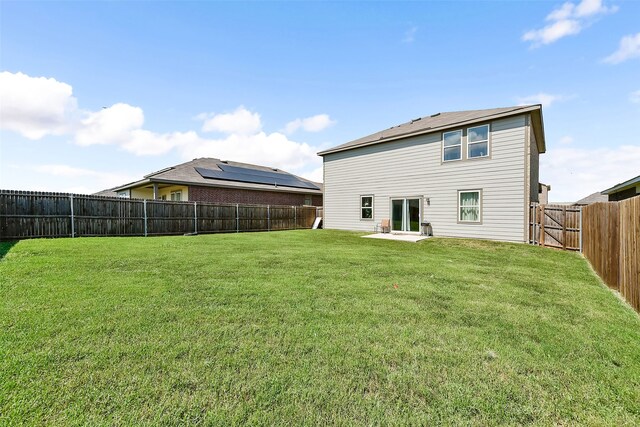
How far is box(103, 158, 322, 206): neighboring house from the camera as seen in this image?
713 inches

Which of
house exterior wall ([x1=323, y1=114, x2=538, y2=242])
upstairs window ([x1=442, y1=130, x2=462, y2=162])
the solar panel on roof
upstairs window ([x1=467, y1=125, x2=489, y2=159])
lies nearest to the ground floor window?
house exterior wall ([x1=323, y1=114, x2=538, y2=242])

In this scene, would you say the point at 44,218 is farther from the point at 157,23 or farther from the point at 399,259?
the point at 399,259

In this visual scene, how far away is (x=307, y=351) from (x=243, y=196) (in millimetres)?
19010

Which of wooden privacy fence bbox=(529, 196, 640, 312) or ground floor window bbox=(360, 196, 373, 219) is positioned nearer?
wooden privacy fence bbox=(529, 196, 640, 312)

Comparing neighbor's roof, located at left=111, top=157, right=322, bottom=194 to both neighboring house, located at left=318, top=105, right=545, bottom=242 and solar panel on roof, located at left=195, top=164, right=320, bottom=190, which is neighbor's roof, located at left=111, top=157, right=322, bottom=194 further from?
neighboring house, located at left=318, top=105, right=545, bottom=242

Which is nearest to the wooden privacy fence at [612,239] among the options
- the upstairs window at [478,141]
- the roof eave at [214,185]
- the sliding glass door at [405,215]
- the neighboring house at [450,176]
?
the neighboring house at [450,176]

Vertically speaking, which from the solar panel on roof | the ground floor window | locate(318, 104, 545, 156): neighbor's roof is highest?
locate(318, 104, 545, 156): neighbor's roof

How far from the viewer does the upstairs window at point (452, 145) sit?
A: 42.1 ft

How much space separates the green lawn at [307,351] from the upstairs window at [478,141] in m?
8.45

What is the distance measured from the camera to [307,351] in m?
2.60

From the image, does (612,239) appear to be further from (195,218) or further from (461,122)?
(195,218)

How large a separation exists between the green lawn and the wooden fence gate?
6011mm

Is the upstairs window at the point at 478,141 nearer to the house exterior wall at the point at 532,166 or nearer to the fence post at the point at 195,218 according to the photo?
the house exterior wall at the point at 532,166

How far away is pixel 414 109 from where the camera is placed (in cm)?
1753
